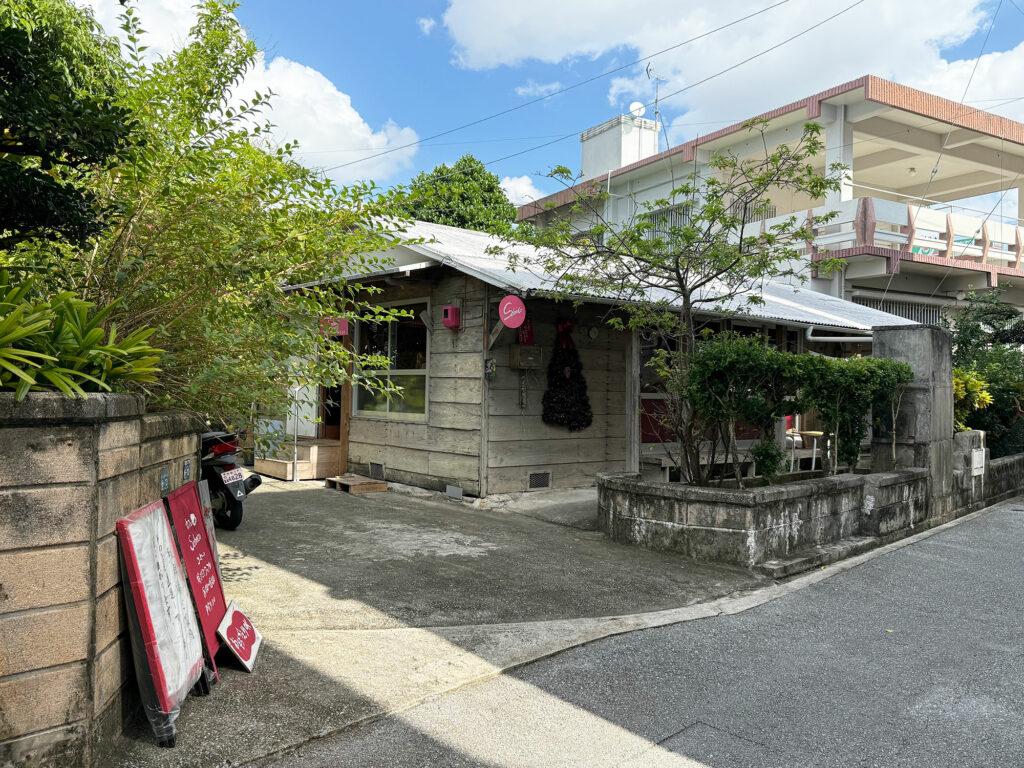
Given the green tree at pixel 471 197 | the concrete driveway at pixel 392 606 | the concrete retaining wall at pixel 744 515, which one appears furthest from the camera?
the green tree at pixel 471 197

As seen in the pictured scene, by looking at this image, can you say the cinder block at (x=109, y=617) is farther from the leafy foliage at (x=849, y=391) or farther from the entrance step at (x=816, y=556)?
the leafy foliage at (x=849, y=391)

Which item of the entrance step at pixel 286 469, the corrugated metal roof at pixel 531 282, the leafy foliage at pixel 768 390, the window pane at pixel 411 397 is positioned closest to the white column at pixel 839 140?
the corrugated metal roof at pixel 531 282

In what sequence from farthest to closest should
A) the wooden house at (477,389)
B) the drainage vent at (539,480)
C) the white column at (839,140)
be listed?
the white column at (839,140), the drainage vent at (539,480), the wooden house at (477,389)

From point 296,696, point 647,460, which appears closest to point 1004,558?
point 647,460

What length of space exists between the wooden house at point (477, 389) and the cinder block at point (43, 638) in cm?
545

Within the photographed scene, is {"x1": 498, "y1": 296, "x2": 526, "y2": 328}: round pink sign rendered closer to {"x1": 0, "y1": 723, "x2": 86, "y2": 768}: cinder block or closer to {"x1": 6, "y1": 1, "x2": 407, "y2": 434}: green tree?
{"x1": 6, "y1": 1, "x2": 407, "y2": 434}: green tree

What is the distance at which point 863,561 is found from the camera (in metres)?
6.38

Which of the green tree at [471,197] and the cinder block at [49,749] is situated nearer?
the cinder block at [49,749]

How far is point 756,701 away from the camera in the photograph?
3428 mm

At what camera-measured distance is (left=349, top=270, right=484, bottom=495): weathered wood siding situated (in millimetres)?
8680

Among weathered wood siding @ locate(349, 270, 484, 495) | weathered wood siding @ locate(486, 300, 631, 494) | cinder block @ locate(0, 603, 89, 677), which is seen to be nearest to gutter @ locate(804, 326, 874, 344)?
weathered wood siding @ locate(486, 300, 631, 494)

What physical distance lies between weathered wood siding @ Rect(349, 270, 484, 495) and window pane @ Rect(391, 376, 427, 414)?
0.18 m

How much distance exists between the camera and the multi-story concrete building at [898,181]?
1572 cm

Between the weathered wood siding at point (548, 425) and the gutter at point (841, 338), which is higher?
the gutter at point (841, 338)
